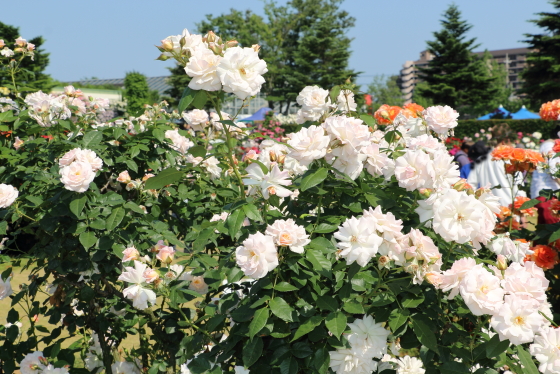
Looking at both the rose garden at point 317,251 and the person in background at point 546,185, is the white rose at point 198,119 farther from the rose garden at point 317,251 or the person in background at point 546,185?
the person in background at point 546,185

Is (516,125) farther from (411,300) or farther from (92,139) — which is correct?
(411,300)

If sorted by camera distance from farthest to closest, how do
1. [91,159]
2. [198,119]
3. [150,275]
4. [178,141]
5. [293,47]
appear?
[293,47], [178,141], [198,119], [91,159], [150,275]

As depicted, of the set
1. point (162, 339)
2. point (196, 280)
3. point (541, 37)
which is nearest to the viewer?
point (196, 280)

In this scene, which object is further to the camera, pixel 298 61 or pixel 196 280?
pixel 298 61

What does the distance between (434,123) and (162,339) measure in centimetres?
140

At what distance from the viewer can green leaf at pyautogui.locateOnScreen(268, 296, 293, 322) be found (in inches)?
48.9

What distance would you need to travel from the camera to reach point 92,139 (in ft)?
7.02

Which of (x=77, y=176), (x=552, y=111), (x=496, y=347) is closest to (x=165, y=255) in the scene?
(x=77, y=176)

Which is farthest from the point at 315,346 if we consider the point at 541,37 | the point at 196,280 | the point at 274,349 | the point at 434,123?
the point at 541,37

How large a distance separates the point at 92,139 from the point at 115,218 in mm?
458

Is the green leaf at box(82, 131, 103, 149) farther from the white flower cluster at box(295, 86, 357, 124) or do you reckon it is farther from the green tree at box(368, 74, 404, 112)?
the green tree at box(368, 74, 404, 112)

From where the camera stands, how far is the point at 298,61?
1391 inches

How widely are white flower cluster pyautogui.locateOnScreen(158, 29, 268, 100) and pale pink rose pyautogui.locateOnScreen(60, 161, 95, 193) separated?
68 centimetres

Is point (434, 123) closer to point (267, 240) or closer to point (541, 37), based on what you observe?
point (267, 240)
